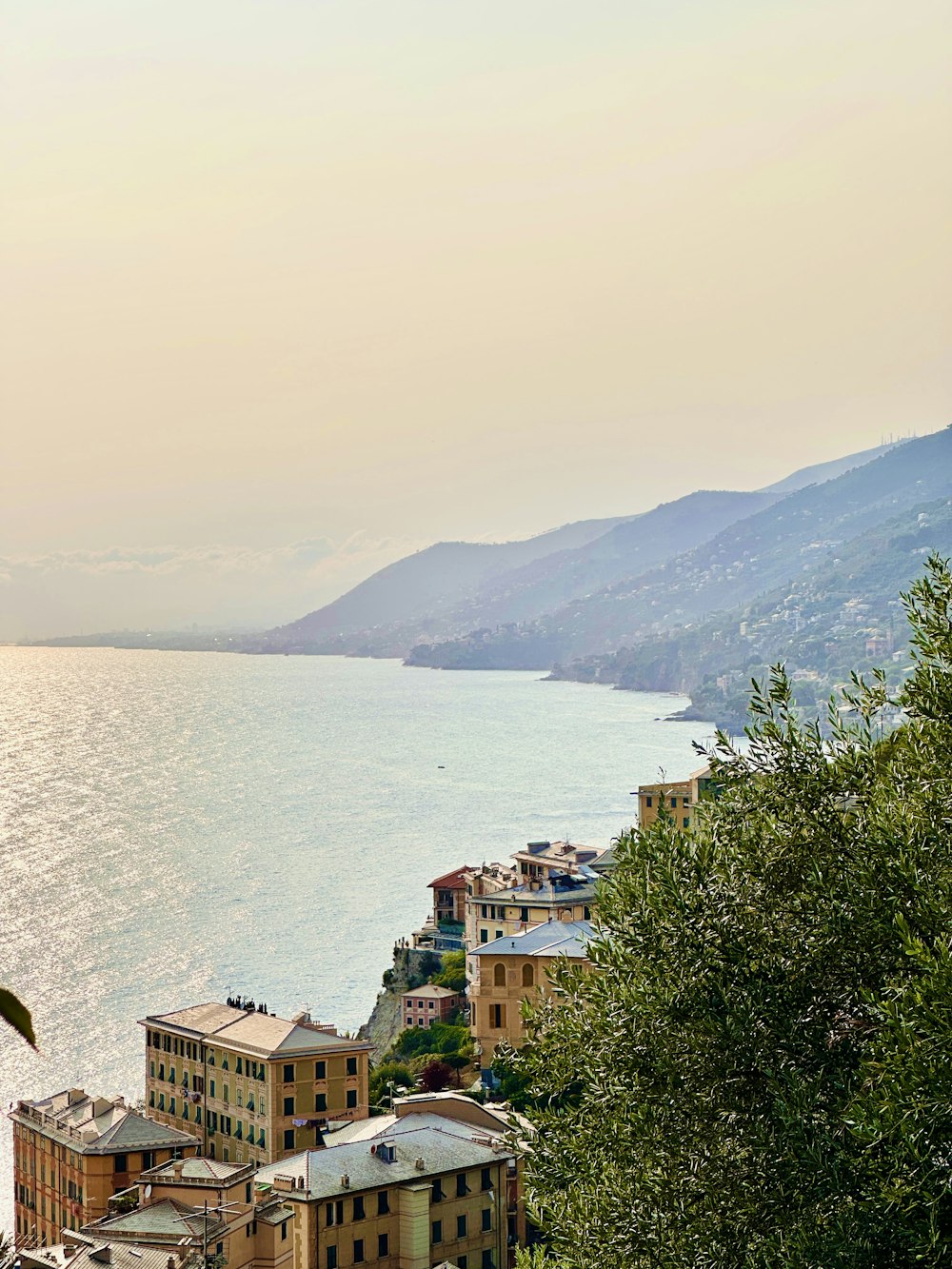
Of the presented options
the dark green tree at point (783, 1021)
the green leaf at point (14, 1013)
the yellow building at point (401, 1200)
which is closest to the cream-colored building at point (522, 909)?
the yellow building at point (401, 1200)

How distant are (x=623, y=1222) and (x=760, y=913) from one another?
6.44 ft

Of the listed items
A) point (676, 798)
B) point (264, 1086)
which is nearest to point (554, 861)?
point (676, 798)

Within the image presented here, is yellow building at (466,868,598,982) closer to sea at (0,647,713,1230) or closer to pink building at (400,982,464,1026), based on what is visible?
pink building at (400,982,464,1026)

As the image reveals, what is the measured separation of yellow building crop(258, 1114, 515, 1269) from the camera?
22.6 metres

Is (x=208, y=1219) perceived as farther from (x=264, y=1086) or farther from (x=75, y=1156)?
(x=264, y=1086)

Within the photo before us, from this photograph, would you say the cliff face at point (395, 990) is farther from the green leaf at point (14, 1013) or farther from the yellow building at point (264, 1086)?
the green leaf at point (14, 1013)

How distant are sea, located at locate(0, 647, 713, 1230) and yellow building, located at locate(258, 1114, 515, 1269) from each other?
1065 centimetres

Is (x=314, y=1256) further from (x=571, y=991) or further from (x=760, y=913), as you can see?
(x=760, y=913)

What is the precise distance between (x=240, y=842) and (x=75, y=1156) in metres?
62.6

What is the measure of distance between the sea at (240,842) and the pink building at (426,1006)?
5.04 meters

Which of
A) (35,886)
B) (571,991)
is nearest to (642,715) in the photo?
(35,886)

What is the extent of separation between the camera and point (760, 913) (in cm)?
880

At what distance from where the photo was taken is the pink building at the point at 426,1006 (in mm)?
43344

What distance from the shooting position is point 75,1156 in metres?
27.9
